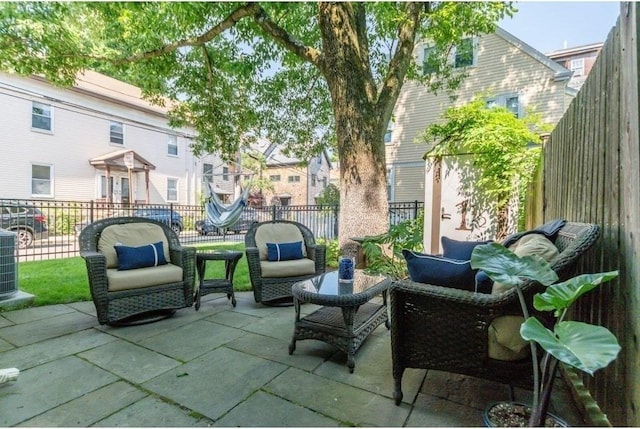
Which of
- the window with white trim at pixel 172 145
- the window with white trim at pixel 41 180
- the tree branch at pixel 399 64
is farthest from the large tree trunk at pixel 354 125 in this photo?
the window with white trim at pixel 172 145

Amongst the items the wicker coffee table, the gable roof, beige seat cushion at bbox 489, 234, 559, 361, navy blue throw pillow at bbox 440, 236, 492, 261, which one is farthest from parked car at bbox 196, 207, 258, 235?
the gable roof

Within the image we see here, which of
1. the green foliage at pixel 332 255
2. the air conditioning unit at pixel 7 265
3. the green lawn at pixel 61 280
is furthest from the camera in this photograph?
the green foliage at pixel 332 255

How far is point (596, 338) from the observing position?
1.02 metres

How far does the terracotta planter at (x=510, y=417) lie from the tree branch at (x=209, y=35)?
190 inches

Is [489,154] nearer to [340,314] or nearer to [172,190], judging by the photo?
[340,314]

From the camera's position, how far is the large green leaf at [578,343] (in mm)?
936

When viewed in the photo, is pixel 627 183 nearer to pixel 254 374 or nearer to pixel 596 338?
pixel 596 338

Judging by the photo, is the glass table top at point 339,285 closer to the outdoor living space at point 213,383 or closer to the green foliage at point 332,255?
the outdoor living space at point 213,383

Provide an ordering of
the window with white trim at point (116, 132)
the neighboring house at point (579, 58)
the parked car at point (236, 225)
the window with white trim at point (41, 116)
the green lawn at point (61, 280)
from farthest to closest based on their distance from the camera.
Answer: the window with white trim at point (116, 132) → the neighboring house at point (579, 58) → the window with white trim at point (41, 116) → the parked car at point (236, 225) → the green lawn at point (61, 280)

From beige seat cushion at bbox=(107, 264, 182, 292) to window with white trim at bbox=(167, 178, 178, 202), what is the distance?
40.1ft

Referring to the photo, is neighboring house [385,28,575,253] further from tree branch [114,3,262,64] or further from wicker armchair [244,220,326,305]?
tree branch [114,3,262,64]

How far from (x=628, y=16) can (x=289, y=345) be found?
2.53 metres

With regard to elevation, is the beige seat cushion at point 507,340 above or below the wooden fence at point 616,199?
below

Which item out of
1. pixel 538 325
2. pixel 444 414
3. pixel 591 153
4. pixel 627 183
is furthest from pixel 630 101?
pixel 444 414
